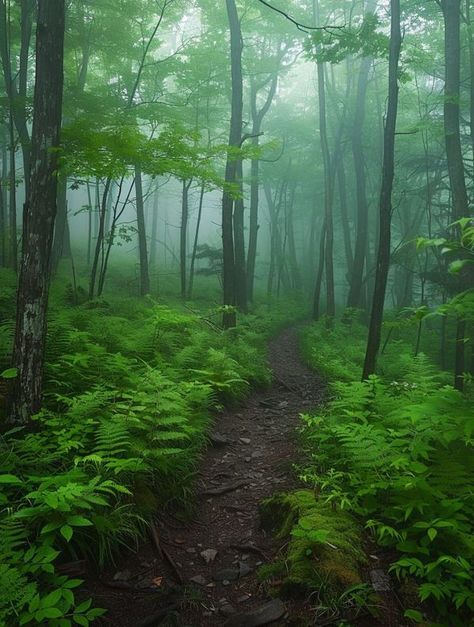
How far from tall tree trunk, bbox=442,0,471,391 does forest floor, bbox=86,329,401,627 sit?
7.47m

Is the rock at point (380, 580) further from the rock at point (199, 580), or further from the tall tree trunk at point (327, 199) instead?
the tall tree trunk at point (327, 199)

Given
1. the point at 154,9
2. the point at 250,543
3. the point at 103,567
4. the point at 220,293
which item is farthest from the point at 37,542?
the point at 220,293

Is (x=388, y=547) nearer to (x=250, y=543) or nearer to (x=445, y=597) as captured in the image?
(x=445, y=597)

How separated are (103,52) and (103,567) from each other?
61.3 ft

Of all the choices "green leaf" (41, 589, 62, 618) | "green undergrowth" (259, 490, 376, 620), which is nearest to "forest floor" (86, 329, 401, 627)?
"green undergrowth" (259, 490, 376, 620)

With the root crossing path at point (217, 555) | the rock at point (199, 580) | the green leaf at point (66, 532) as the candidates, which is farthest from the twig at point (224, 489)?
the green leaf at point (66, 532)

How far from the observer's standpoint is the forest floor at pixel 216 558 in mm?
2930

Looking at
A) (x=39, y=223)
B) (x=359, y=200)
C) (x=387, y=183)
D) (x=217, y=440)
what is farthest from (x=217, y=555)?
(x=359, y=200)

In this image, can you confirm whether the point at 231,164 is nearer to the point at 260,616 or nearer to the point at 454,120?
the point at 454,120

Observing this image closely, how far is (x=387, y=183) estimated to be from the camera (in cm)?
791

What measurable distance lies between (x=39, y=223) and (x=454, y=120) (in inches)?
462

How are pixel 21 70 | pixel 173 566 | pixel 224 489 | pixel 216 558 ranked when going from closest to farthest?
pixel 173 566 < pixel 216 558 < pixel 224 489 < pixel 21 70

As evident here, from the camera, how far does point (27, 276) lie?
15.0 feet

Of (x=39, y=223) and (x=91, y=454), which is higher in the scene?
(x=39, y=223)
